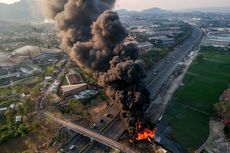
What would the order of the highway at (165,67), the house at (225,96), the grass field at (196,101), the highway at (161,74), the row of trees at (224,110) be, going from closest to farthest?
1. the grass field at (196,101)
2. the row of trees at (224,110)
3. the highway at (161,74)
4. the house at (225,96)
5. the highway at (165,67)

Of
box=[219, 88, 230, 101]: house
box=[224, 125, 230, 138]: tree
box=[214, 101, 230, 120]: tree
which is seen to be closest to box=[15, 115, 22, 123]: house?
box=[224, 125, 230, 138]: tree

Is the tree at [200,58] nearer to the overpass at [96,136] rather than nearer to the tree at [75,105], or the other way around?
the tree at [75,105]

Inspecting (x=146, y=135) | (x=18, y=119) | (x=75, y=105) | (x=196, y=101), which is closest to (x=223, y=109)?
(x=196, y=101)

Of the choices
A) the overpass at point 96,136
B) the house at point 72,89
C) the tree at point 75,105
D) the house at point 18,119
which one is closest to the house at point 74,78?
the house at point 72,89

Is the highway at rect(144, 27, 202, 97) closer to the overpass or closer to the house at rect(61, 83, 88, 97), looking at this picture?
the house at rect(61, 83, 88, 97)

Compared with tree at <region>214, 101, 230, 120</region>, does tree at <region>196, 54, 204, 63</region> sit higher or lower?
lower

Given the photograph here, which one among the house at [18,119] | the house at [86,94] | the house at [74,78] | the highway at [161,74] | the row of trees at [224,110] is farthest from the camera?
the house at [74,78]

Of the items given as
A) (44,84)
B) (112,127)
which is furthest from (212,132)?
(44,84)
